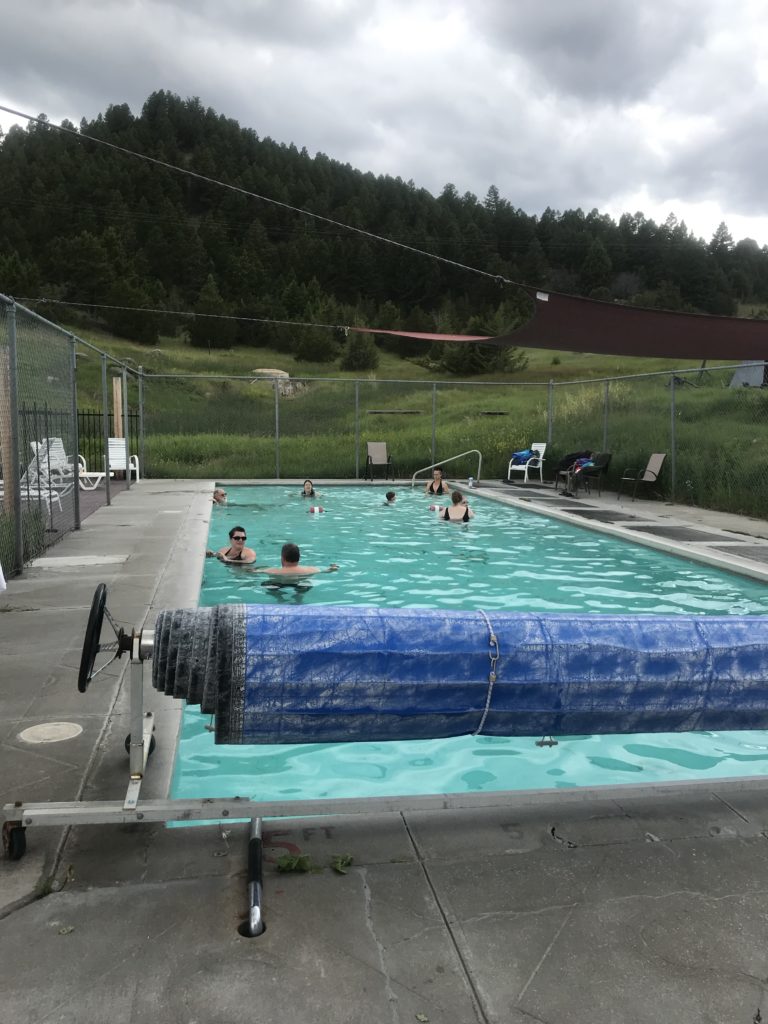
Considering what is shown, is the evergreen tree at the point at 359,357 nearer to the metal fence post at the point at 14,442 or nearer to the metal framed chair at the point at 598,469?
the metal framed chair at the point at 598,469

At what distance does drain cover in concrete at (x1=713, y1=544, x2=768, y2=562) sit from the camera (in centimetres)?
789

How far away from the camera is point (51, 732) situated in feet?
10.7

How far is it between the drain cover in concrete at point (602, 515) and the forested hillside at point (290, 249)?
44763 millimetres

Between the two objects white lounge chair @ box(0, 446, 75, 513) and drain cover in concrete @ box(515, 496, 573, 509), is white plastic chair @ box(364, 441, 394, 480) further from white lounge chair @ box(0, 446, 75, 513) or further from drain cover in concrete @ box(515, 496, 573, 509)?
white lounge chair @ box(0, 446, 75, 513)

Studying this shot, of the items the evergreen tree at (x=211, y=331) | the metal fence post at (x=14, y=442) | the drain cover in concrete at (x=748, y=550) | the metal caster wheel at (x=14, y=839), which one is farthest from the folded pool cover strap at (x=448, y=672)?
the evergreen tree at (x=211, y=331)

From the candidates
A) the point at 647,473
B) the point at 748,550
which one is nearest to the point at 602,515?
the point at 647,473

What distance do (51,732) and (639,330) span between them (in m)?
9.74

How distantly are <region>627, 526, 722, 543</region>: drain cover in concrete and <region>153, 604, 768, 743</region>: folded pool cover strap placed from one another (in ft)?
22.5

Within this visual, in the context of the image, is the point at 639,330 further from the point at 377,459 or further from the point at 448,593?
the point at 377,459

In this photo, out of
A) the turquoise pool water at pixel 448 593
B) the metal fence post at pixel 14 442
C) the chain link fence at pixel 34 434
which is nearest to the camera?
the turquoise pool water at pixel 448 593

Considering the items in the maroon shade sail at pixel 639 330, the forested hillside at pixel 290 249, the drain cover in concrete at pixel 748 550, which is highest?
the forested hillside at pixel 290 249

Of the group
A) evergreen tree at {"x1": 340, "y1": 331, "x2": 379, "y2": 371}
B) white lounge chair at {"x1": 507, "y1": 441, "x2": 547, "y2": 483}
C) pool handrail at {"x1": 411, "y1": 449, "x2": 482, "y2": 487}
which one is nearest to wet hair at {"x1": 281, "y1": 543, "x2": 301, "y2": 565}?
pool handrail at {"x1": 411, "y1": 449, "x2": 482, "y2": 487}

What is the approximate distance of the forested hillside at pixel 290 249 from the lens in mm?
63562

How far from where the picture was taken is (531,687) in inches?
97.1
